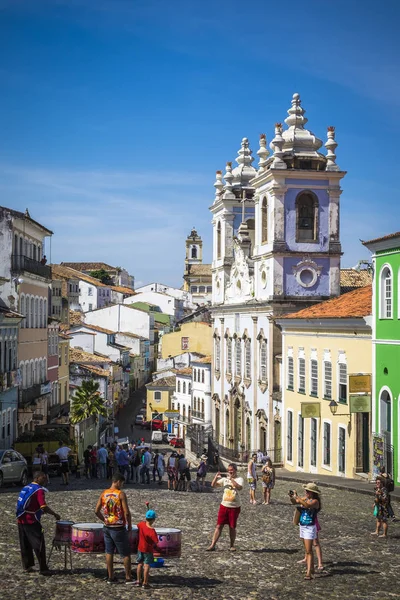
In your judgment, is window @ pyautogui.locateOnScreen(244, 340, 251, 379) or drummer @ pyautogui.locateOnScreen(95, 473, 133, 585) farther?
window @ pyautogui.locateOnScreen(244, 340, 251, 379)

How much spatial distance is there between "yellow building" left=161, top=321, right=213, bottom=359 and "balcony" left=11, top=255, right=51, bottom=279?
47.5 meters

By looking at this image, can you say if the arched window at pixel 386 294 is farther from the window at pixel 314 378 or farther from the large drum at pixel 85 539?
the large drum at pixel 85 539

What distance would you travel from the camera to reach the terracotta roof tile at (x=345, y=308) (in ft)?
121

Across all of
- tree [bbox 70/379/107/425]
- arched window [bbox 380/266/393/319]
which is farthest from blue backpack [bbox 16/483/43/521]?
tree [bbox 70/379/107/425]

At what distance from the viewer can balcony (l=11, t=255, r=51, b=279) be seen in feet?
159

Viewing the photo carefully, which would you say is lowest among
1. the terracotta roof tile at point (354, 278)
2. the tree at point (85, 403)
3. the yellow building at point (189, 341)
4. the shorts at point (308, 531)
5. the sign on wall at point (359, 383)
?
the shorts at point (308, 531)

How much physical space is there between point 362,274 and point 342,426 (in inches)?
1058

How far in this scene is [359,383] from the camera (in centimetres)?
3300

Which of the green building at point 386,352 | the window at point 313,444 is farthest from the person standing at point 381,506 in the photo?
the window at point 313,444

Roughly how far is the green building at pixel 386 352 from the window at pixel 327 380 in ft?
22.6

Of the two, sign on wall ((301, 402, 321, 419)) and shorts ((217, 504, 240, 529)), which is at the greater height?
sign on wall ((301, 402, 321, 419))

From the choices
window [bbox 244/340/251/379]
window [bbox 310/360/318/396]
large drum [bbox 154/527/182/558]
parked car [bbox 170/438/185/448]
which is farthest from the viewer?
parked car [bbox 170/438/185/448]

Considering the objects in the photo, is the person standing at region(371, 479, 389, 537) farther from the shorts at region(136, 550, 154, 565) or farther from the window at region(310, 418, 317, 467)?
the window at region(310, 418, 317, 467)

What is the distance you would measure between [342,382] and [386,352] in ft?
22.0
